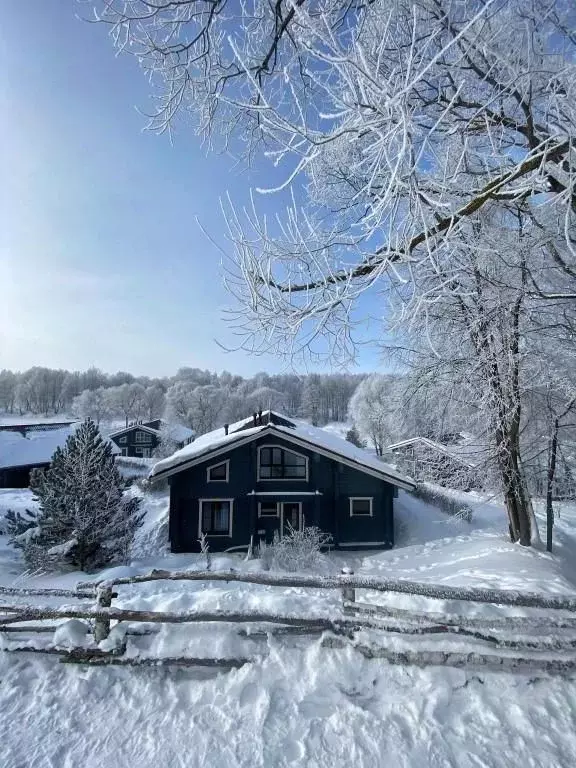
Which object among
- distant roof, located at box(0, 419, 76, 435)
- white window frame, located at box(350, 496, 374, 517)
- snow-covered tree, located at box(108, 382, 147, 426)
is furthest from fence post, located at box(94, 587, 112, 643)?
snow-covered tree, located at box(108, 382, 147, 426)

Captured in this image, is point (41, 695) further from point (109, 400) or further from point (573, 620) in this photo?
point (109, 400)

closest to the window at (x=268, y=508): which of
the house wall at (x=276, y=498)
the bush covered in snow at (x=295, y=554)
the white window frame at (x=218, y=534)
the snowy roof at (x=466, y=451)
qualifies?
the house wall at (x=276, y=498)

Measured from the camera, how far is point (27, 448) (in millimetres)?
35156

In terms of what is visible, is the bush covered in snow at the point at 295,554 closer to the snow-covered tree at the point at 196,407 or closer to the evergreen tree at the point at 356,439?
the evergreen tree at the point at 356,439

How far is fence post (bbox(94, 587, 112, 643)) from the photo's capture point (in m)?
4.19

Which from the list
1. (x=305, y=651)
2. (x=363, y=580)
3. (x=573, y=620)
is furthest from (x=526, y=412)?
(x=305, y=651)

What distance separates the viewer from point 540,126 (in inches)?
169

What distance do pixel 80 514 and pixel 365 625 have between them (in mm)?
11244

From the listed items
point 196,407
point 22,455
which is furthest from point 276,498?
point 196,407

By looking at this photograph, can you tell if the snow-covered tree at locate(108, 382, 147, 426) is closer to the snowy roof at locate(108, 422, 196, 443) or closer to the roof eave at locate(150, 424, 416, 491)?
the snowy roof at locate(108, 422, 196, 443)

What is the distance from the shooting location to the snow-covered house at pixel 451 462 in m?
11.4

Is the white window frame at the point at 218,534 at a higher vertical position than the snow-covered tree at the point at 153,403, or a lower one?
lower

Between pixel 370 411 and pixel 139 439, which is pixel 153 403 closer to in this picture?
pixel 139 439

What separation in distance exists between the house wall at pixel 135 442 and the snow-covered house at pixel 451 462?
4194 centimetres
